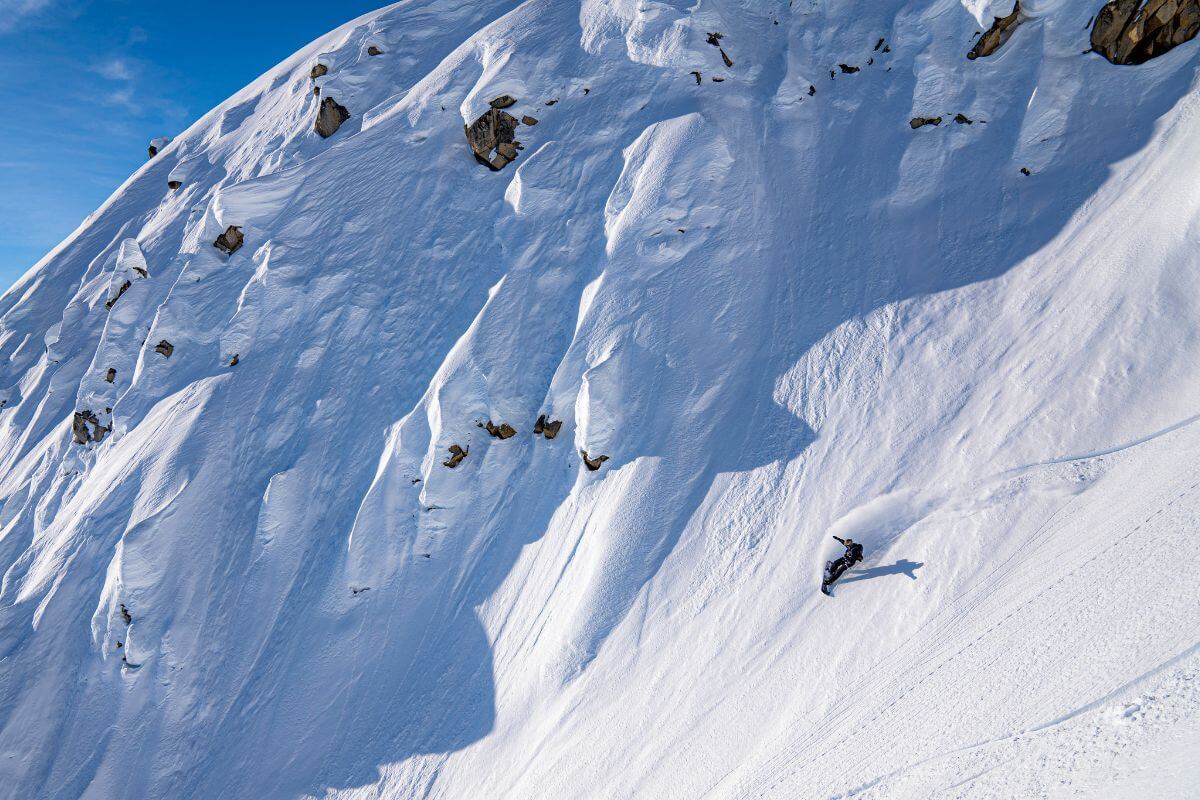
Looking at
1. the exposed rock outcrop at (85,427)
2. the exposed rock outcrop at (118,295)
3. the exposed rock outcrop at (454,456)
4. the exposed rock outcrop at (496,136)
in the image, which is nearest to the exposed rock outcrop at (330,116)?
the exposed rock outcrop at (496,136)

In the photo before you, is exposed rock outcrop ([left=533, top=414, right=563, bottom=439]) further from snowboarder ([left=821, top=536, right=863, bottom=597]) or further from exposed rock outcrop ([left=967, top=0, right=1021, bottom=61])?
exposed rock outcrop ([left=967, top=0, right=1021, bottom=61])

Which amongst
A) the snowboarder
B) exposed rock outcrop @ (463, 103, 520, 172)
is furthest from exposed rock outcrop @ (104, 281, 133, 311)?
the snowboarder

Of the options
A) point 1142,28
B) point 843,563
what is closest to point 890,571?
point 843,563

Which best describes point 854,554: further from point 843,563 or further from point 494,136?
point 494,136

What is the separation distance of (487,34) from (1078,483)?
2322cm

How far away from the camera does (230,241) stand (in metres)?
22.0

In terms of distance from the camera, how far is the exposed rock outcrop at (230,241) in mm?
21844

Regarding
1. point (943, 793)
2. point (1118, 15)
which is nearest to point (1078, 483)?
point (943, 793)

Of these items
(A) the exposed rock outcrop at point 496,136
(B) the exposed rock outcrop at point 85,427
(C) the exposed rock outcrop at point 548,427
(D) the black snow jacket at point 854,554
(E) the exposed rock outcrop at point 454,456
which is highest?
(A) the exposed rock outcrop at point 496,136

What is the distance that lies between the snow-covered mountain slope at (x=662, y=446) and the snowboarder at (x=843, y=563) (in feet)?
1.62

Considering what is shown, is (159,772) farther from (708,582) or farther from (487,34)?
(487,34)

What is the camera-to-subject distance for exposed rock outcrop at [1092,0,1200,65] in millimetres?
14047

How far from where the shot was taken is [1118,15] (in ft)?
48.5

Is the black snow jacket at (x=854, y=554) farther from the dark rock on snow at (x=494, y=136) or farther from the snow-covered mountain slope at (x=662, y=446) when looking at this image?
the dark rock on snow at (x=494, y=136)
